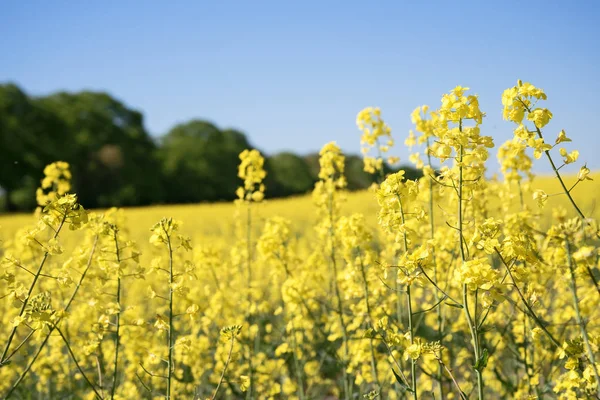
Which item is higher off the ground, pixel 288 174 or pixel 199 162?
pixel 199 162

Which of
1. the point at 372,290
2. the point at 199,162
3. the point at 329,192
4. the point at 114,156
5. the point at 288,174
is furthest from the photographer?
the point at 288,174

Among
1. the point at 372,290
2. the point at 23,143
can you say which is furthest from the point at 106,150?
the point at 372,290

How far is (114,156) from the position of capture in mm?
40000

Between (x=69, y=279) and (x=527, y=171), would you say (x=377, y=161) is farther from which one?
(x=69, y=279)

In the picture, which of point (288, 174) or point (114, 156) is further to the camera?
point (288, 174)

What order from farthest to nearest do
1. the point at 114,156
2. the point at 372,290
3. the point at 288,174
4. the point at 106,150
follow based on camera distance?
1. the point at 288,174
2. the point at 106,150
3. the point at 114,156
4. the point at 372,290

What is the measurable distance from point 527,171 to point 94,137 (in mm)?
40872

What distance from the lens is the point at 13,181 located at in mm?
32062

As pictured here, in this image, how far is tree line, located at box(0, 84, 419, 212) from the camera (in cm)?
3406

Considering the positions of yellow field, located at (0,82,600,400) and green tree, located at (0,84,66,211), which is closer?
yellow field, located at (0,82,600,400)

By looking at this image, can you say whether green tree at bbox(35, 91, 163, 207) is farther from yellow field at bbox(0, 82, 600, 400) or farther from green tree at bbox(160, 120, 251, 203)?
yellow field at bbox(0, 82, 600, 400)

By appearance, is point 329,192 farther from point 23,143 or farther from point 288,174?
point 288,174

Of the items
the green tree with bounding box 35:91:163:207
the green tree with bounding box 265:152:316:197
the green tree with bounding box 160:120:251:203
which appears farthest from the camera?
the green tree with bounding box 265:152:316:197

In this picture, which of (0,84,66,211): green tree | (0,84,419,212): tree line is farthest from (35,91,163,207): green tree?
(0,84,66,211): green tree
